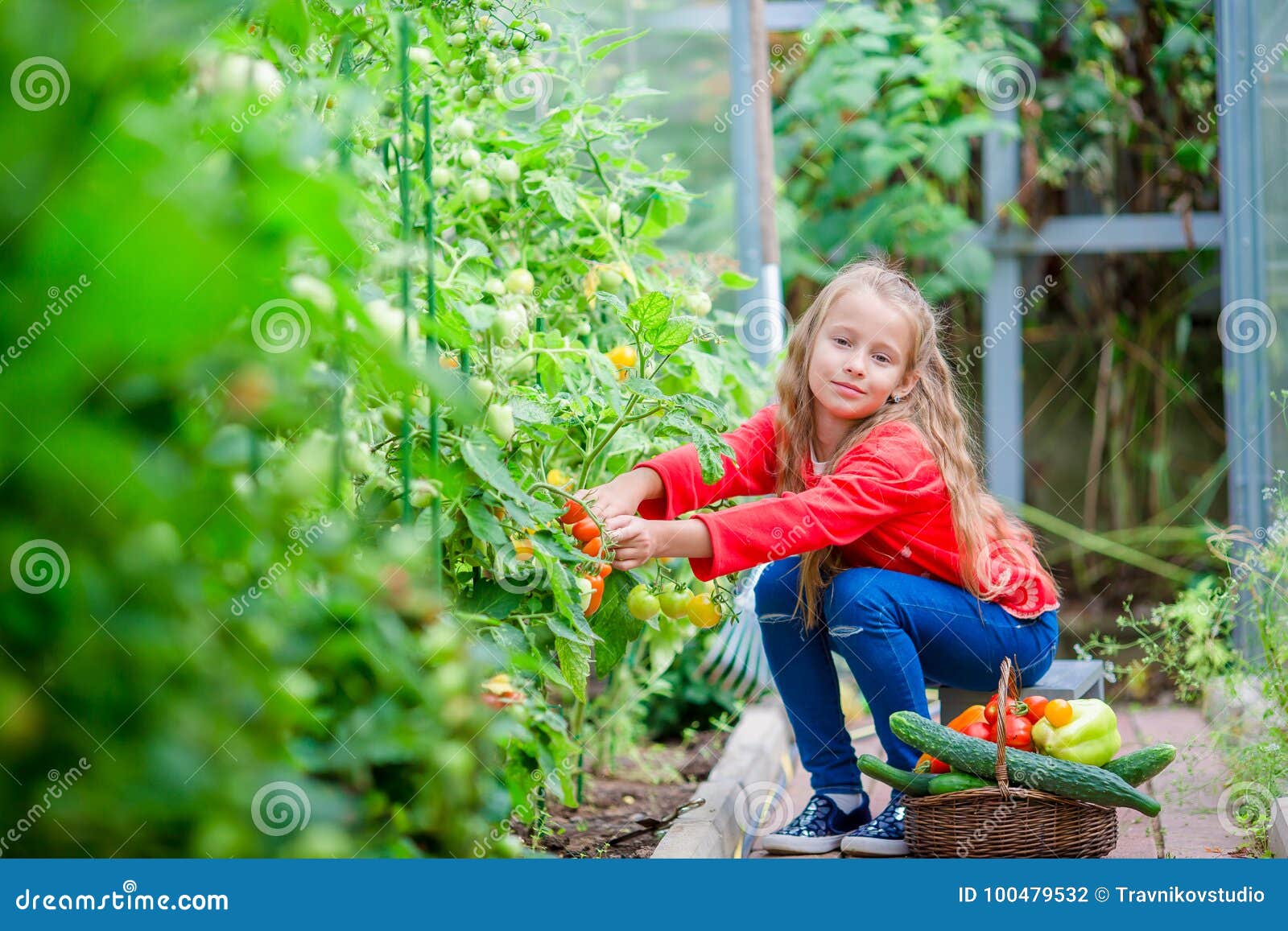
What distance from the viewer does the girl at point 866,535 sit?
1.84 meters

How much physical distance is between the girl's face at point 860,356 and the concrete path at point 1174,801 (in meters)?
0.71

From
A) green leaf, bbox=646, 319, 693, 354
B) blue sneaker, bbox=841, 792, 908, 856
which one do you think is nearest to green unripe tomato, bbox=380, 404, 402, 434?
green leaf, bbox=646, 319, 693, 354

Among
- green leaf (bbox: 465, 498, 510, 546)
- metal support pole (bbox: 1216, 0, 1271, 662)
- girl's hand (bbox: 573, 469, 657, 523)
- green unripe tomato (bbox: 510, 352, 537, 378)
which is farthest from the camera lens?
metal support pole (bbox: 1216, 0, 1271, 662)

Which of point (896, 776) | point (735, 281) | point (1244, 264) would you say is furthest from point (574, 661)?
point (1244, 264)

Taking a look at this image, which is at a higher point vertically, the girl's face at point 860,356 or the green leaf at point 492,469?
the girl's face at point 860,356

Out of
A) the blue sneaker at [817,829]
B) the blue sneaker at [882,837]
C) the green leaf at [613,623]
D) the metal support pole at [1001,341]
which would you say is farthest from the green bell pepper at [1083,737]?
the metal support pole at [1001,341]

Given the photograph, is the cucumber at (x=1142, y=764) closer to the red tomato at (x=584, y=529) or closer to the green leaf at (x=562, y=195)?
the red tomato at (x=584, y=529)

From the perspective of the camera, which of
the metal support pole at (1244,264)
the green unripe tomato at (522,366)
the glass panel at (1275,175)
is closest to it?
the green unripe tomato at (522,366)

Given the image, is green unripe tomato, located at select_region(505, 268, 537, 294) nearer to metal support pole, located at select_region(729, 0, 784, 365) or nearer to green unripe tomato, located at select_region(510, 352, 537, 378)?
green unripe tomato, located at select_region(510, 352, 537, 378)

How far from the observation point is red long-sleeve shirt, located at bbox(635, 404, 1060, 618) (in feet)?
5.68

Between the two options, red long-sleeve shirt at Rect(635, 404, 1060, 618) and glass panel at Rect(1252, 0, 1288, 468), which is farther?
glass panel at Rect(1252, 0, 1288, 468)

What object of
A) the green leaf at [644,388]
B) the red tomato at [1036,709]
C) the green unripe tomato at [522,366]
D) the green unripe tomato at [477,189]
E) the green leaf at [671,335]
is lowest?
the red tomato at [1036,709]

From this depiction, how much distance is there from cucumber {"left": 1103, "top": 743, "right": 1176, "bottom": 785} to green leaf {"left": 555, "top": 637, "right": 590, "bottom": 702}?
0.78m

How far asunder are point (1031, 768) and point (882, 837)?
1.02 feet
